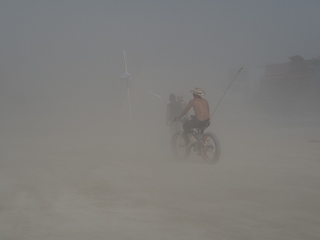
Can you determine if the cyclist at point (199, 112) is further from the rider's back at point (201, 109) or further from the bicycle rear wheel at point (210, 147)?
the bicycle rear wheel at point (210, 147)

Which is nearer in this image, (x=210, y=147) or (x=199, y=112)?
(x=210, y=147)

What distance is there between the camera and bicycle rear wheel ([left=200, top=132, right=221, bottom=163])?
8.27 metres

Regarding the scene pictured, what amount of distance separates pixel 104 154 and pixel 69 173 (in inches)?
118

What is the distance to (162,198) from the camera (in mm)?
5488

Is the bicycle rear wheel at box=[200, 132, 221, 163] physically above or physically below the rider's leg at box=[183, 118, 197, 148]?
below

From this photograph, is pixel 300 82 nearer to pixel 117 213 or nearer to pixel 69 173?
pixel 69 173

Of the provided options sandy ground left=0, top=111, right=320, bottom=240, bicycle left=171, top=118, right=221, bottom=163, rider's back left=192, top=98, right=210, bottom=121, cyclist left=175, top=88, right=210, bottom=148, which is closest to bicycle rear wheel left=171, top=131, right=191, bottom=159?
bicycle left=171, top=118, right=221, bottom=163

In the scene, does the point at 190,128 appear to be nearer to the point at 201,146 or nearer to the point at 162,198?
the point at 201,146

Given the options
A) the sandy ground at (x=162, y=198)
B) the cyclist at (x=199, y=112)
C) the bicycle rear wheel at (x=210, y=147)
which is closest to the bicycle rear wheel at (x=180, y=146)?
the sandy ground at (x=162, y=198)

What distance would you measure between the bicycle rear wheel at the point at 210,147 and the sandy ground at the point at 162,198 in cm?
25

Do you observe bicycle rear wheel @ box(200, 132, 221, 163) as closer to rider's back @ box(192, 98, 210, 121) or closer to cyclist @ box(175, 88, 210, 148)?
cyclist @ box(175, 88, 210, 148)

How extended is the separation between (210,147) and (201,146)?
0.31m

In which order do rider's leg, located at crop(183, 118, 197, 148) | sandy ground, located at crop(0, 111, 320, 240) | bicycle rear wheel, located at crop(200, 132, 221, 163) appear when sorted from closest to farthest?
sandy ground, located at crop(0, 111, 320, 240), bicycle rear wheel, located at crop(200, 132, 221, 163), rider's leg, located at crop(183, 118, 197, 148)

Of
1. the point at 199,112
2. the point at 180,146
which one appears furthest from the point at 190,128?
the point at 180,146
